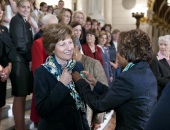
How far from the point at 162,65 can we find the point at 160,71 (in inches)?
3.7

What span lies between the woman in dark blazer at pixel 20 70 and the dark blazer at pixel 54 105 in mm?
1537

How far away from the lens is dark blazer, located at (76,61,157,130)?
71.9 inches

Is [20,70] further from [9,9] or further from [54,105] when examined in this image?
[9,9]

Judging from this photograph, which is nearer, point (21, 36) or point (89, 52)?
point (21, 36)

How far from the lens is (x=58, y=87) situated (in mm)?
2025

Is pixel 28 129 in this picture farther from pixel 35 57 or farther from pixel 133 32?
pixel 133 32

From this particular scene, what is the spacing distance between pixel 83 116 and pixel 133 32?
75 cm

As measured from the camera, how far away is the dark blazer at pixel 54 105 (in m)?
2.02

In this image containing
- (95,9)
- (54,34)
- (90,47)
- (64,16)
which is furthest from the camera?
(95,9)

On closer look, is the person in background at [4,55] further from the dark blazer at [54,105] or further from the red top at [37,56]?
the dark blazer at [54,105]

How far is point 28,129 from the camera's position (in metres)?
4.20

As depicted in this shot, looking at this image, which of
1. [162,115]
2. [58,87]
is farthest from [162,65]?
[162,115]

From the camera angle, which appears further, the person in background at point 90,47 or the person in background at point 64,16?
the person in background at point 90,47

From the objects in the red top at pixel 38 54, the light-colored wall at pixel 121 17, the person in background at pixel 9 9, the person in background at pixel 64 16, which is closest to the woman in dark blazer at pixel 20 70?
the red top at pixel 38 54
